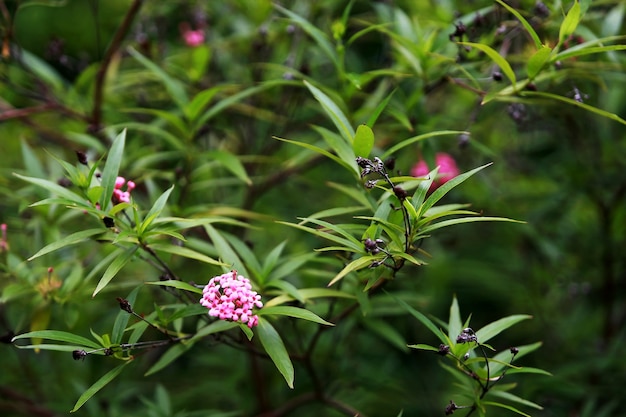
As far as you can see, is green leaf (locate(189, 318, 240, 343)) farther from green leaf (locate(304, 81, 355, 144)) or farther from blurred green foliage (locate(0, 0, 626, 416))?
green leaf (locate(304, 81, 355, 144))

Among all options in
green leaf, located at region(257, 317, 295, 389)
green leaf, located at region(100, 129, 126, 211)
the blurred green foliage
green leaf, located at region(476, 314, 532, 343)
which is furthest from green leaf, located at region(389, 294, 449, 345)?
green leaf, located at region(100, 129, 126, 211)

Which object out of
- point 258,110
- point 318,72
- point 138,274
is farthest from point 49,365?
point 318,72

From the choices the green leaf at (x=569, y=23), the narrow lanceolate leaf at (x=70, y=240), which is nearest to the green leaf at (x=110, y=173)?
the narrow lanceolate leaf at (x=70, y=240)

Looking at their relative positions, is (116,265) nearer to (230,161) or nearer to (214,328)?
(214,328)

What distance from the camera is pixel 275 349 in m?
1.00

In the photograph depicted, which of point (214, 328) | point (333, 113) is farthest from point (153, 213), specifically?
point (333, 113)

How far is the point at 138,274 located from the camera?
189 centimetres

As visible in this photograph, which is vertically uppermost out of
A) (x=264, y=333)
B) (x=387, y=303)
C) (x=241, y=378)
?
(x=264, y=333)

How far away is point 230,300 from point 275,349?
0.35 feet

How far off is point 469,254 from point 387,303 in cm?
80

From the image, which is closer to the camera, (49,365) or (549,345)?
(49,365)

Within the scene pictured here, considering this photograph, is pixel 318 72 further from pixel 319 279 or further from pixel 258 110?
pixel 319 279

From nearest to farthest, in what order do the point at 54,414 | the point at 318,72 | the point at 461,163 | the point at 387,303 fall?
1. the point at 54,414
2. the point at 387,303
3. the point at 318,72
4. the point at 461,163

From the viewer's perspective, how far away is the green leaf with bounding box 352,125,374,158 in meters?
1.01
